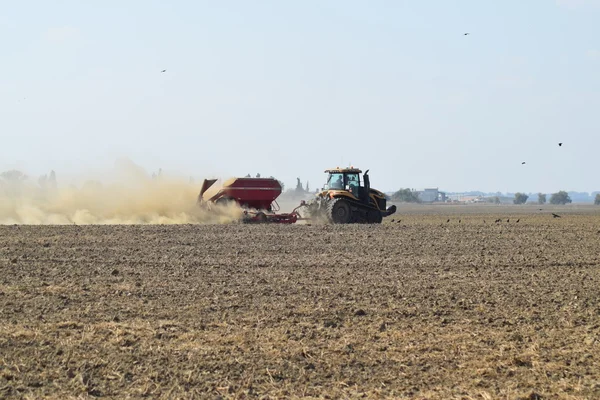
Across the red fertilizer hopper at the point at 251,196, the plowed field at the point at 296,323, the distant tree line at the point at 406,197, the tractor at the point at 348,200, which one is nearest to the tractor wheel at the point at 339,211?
the tractor at the point at 348,200

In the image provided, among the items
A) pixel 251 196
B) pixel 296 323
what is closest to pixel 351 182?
pixel 251 196

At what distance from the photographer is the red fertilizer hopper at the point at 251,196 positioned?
108 feet

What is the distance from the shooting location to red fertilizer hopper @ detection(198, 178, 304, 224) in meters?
33.0

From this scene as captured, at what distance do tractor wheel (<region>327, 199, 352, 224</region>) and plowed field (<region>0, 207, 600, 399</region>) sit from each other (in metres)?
10.8

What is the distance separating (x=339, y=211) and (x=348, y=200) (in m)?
0.64

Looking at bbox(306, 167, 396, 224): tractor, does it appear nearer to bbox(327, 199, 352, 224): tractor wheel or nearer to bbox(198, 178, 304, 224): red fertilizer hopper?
bbox(327, 199, 352, 224): tractor wheel

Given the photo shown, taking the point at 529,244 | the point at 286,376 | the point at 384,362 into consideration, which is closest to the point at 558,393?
the point at 384,362

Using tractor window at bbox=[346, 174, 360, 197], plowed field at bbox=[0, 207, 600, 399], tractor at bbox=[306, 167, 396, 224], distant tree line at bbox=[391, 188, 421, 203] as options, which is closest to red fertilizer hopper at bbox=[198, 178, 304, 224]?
tractor at bbox=[306, 167, 396, 224]

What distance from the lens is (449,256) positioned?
2095cm

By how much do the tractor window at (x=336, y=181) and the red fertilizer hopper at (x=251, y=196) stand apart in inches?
76.8

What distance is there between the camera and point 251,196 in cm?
3369

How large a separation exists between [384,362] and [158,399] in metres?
2.94

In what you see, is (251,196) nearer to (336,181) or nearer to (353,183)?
(336,181)

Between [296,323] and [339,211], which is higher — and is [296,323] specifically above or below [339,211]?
below
